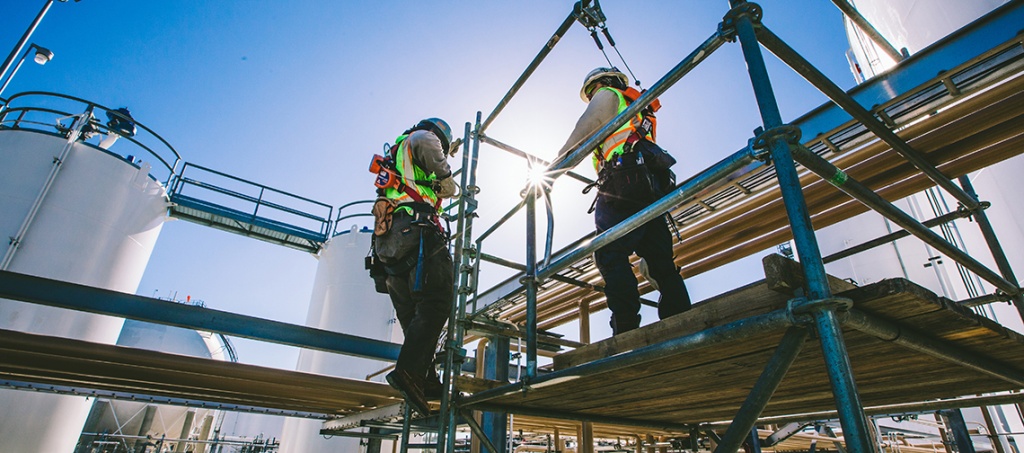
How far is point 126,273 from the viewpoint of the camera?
31.1 feet

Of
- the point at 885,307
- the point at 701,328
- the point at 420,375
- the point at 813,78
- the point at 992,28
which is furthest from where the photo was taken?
the point at 420,375

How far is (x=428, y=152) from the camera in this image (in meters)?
4.01

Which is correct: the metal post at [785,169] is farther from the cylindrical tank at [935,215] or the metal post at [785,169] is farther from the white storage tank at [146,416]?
the white storage tank at [146,416]

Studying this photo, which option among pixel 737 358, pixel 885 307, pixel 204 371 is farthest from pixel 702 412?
pixel 204 371

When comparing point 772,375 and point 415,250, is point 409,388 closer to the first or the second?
point 415,250

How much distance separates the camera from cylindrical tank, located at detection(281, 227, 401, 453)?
10.5 metres

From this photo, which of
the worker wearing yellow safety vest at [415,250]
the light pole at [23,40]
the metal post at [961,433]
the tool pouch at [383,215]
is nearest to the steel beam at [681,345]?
the worker wearing yellow safety vest at [415,250]

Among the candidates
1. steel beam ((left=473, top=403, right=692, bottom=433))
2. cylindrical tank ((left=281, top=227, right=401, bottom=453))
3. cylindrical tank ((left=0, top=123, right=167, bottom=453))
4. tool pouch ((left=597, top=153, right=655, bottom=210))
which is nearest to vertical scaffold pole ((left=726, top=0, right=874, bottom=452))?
tool pouch ((left=597, top=153, right=655, bottom=210))

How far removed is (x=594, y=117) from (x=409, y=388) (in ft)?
7.53

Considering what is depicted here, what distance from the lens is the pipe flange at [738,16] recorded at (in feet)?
6.23

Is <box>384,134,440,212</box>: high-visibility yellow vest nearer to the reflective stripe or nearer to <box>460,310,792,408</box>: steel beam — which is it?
the reflective stripe

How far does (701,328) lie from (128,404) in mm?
19004

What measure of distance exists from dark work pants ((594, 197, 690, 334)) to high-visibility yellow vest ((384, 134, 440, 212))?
151cm

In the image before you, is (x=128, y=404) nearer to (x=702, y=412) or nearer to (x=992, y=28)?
(x=702, y=412)
